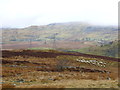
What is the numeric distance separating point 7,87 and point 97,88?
1186 centimetres

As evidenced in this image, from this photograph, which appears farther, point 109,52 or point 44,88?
point 109,52

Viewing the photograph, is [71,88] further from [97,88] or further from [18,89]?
[18,89]

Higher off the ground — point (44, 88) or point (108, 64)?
point (44, 88)

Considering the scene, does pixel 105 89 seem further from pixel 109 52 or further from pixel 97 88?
pixel 109 52

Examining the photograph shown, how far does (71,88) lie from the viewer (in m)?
23.7

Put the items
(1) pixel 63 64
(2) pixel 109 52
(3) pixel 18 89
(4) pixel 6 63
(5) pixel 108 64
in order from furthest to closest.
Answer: (2) pixel 109 52, (5) pixel 108 64, (4) pixel 6 63, (1) pixel 63 64, (3) pixel 18 89

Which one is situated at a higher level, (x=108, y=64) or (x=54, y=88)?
(x=54, y=88)

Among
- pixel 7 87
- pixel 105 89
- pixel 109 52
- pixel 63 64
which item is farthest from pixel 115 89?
pixel 109 52

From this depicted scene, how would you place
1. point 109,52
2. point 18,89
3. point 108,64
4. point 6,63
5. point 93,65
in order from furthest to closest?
point 109,52 → point 108,64 → point 93,65 → point 6,63 → point 18,89

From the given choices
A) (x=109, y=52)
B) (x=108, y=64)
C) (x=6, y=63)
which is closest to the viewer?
(x=6, y=63)

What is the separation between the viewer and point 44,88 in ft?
77.3

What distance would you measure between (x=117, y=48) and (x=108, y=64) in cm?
12074

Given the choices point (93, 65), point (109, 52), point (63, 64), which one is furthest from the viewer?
point (109, 52)

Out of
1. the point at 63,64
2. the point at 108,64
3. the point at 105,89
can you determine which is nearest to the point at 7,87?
the point at 105,89
